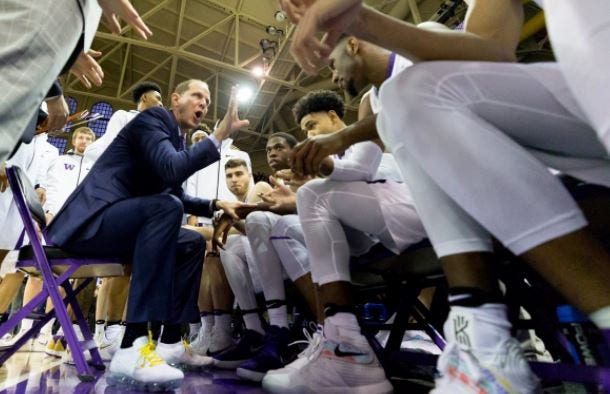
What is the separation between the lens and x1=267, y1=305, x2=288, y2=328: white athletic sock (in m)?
1.99

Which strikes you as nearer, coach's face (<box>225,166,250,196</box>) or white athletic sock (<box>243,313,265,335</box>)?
white athletic sock (<box>243,313,265,335</box>)

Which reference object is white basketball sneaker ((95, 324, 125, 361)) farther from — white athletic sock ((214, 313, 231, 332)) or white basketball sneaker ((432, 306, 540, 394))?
white basketball sneaker ((432, 306, 540, 394))

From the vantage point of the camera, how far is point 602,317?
1.91 ft

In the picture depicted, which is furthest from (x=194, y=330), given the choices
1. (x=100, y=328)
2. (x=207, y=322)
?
(x=100, y=328)

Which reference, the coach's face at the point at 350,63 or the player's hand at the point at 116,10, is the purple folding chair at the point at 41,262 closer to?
the player's hand at the point at 116,10

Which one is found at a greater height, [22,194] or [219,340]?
[22,194]

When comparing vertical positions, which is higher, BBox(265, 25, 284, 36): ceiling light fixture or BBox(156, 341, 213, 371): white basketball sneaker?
BBox(265, 25, 284, 36): ceiling light fixture

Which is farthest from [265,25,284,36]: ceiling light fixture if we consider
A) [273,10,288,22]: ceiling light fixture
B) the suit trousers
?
the suit trousers

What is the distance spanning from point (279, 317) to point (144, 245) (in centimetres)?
78

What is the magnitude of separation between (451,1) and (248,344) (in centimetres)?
558

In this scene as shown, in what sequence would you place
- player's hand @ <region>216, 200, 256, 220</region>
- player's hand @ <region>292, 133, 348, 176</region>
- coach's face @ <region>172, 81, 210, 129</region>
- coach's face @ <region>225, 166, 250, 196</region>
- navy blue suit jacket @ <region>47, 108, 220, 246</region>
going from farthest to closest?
coach's face @ <region>225, 166, 250, 196</region> < coach's face @ <region>172, 81, 210, 129</region> < player's hand @ <region>216, 200, 256, 220</region> < navy blue suit jacket @ <region>47, 108, 220, 246</region> < player's hand @ <region>292, 133, 348, 176</region>

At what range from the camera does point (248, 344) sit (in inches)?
83.5

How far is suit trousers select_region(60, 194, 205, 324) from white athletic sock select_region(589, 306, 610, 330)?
4.41 feet

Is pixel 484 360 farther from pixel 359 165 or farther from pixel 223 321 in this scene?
pixel 223 321
